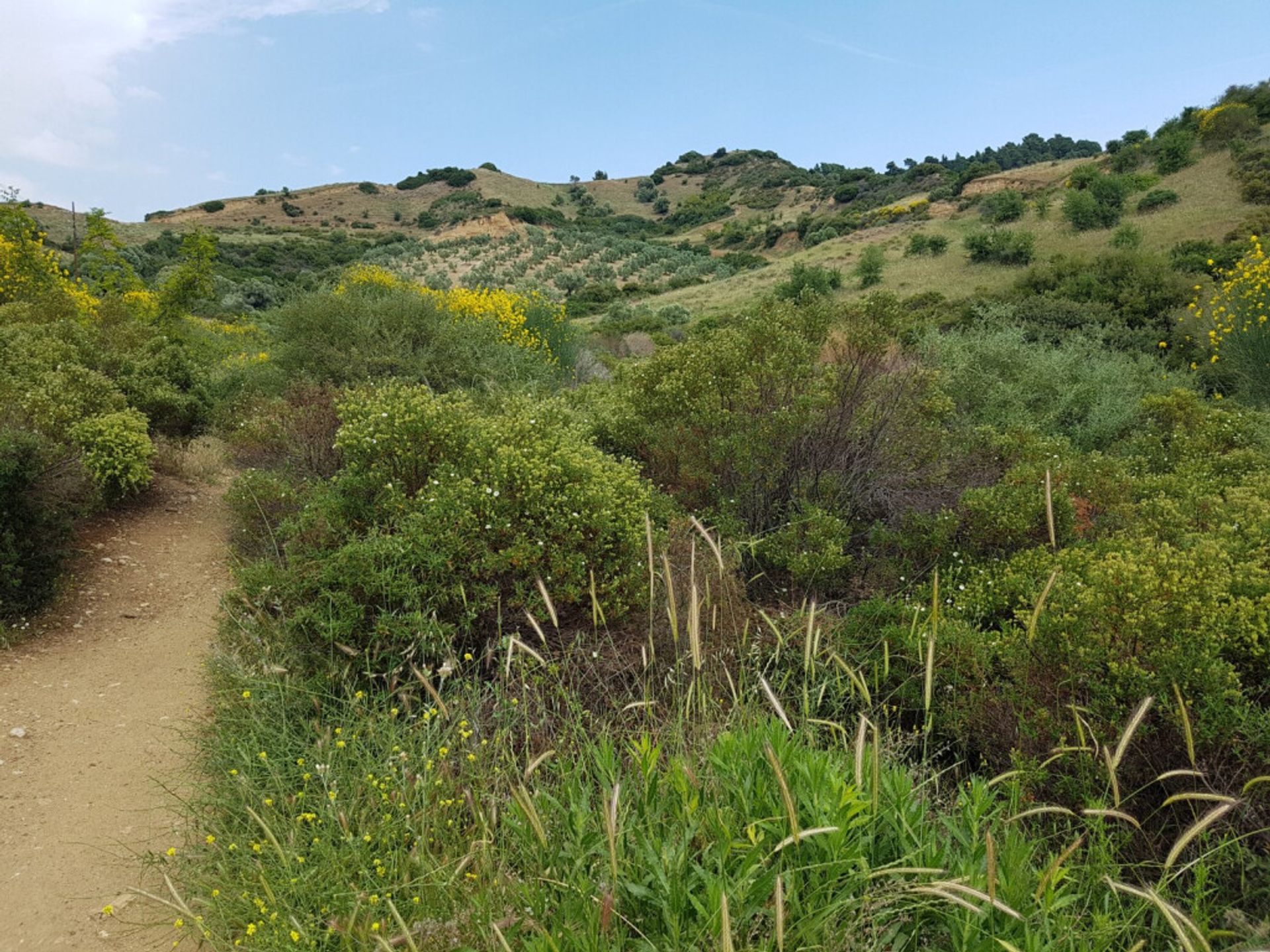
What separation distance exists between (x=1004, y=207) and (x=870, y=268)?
28.8 ft

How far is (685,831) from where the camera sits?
5.90 feet

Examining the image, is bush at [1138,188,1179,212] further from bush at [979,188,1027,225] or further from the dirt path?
the dirt path

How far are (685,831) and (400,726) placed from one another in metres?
1.79

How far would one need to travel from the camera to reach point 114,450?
653 centimetres

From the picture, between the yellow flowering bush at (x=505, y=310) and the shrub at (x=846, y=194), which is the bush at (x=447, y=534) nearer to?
the yellow flowering bush at (x=505, y=310)

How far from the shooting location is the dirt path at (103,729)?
9.39 feet

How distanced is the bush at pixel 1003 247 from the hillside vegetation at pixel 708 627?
14.8 m

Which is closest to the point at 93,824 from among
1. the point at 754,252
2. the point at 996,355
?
the point at 996,355

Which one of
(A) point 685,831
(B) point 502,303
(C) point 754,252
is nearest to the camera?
(A) point 685,831

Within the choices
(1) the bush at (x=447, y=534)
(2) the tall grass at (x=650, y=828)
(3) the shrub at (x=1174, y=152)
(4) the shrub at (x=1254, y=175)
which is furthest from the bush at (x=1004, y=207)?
(2) the tall grass at (x=650, y=828)

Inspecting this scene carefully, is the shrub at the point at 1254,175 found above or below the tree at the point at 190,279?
above

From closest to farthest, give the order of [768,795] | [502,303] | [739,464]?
[768,795] → [739,464] → [502,303]

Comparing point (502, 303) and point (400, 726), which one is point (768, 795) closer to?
point (400, 726)

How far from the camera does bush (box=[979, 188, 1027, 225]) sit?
1216 inches
